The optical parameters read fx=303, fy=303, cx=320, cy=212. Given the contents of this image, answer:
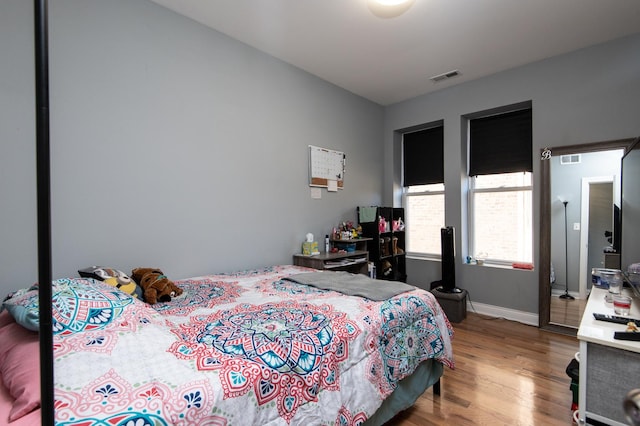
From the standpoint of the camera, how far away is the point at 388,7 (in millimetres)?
2369

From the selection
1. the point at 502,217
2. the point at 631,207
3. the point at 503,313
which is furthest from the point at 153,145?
the point at 503,313

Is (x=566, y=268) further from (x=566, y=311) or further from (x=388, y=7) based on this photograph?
(x=388, y=7)

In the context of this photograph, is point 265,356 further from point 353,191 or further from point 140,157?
point 353,191

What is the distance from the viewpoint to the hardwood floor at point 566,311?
10.8 feet

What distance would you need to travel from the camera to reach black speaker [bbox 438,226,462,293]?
3631mm

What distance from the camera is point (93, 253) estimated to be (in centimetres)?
202

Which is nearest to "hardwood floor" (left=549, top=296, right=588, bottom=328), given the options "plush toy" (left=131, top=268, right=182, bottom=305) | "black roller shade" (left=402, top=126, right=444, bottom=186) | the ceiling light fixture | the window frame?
the window frame

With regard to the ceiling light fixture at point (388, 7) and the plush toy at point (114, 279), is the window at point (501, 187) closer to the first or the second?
the ceiling light fixture at point (388, 7)

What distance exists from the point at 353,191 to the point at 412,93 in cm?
157

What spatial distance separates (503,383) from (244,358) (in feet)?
6.84

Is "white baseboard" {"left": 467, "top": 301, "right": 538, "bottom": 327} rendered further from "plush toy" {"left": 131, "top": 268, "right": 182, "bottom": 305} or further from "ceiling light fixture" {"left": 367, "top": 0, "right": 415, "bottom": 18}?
"plush toy" {"left": 131, "top": 268, "right": 182, "bottom": 305}

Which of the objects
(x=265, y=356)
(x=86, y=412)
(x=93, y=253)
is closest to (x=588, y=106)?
(x=265, y=356)

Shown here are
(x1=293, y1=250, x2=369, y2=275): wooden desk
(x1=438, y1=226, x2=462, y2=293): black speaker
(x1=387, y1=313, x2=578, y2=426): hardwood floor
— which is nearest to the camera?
(x1=387, y1=313, x2=578, y2=426): hardwood floor

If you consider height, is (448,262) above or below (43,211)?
below
